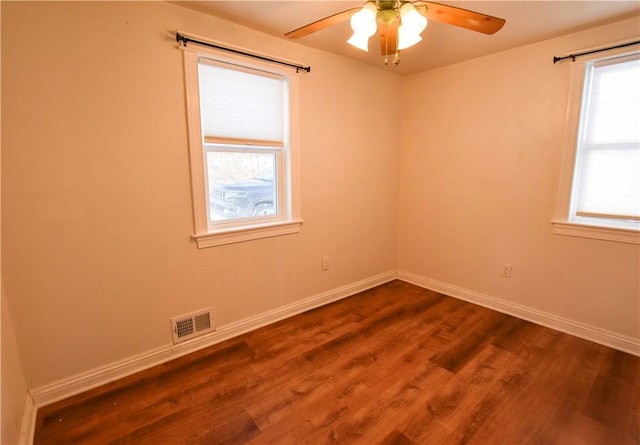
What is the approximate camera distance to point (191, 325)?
2.28m

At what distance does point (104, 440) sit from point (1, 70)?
1897 mm

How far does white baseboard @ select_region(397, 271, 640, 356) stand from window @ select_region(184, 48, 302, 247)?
1.80 m

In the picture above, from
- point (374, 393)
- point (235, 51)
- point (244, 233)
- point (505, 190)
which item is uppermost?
point (235, 51)

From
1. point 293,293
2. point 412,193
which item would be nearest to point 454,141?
point 412,193

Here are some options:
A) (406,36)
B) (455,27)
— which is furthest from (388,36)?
(455,27)

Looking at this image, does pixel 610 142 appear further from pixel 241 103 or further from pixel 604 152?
pixel 241 103

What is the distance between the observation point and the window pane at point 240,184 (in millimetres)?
2320

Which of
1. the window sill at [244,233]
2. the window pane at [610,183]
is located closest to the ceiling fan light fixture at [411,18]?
the window sill at [244,233]

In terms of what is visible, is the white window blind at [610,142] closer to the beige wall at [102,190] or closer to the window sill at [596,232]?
the window sill at [596,232]

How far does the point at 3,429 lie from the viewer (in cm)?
124

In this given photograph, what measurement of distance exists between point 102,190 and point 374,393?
2.04m

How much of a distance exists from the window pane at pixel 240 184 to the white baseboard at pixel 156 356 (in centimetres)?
90

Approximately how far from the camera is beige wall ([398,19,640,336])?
93.8 inches

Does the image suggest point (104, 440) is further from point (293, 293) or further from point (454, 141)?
point (454, 141)
